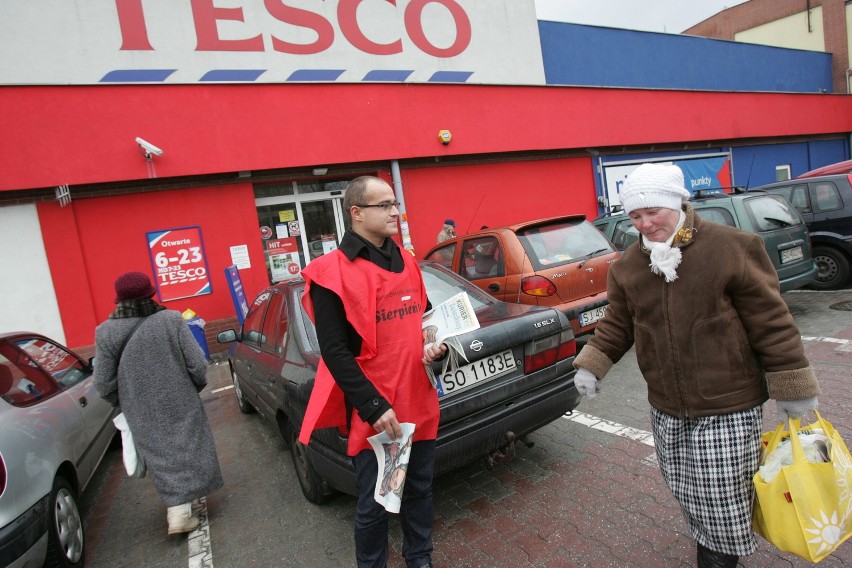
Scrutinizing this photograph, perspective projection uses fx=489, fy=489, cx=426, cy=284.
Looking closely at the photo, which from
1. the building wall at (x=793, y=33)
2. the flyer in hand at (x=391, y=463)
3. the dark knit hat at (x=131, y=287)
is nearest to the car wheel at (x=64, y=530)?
the dark knit hat at (x=131, y=287)

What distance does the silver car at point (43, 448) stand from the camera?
8.25 feet

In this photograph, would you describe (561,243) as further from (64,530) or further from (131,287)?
(64,530)

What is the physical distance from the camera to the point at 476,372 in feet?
9.39

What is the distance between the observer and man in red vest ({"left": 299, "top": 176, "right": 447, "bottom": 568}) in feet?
6.32

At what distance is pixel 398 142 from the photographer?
10.1m

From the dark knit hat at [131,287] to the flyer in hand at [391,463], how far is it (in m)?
1.98

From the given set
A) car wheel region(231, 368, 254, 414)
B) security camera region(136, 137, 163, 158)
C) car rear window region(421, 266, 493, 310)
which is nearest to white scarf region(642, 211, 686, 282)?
car rear window region(421, 266, 493, 310)

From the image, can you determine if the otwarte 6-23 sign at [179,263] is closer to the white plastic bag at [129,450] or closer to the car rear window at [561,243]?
the white plastic bag at [129,450]

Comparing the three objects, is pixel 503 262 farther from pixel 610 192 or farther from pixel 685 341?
pixel 610 192

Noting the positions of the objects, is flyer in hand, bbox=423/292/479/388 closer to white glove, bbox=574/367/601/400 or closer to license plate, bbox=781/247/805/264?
white glove, bbox=574/367/601/400

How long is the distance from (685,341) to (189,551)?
311 cm

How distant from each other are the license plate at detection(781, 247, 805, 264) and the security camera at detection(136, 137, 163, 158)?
9.08m

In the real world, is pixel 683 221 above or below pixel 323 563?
above

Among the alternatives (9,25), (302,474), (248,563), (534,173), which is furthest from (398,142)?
(248,563)
